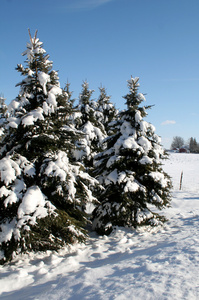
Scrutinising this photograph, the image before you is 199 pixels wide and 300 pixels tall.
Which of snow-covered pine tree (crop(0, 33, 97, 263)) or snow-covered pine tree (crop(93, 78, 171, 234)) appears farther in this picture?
snow-covered pine tree (crop(93, 78, 171, 234))

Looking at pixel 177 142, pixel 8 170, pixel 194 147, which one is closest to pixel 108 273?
pixel 8 170

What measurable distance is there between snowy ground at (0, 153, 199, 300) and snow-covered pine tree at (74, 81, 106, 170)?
5214mm

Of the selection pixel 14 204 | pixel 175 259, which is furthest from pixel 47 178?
pixel 175 259

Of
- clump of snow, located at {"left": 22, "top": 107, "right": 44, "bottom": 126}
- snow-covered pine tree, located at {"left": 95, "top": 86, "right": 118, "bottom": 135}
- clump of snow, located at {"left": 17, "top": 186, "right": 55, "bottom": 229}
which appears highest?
snow-covered pine tree, located at {"left": 95, "top": 86, "right": 118, "bottom": 135}

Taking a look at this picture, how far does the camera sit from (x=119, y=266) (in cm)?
540

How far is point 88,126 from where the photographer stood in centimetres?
1258

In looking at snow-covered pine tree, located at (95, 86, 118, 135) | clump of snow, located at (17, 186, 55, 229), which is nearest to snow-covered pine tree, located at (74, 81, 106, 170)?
snow-covered pine tree, located at (95, 86, 118, 135)

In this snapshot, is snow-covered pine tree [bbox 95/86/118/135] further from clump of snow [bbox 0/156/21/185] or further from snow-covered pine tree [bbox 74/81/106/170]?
clump of snow [bbox 0/156/21/185]

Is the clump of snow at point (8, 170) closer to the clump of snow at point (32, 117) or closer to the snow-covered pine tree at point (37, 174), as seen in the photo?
the snow-covered pine tree at point (37, 174)

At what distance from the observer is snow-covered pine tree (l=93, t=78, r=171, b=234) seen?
8.67 metres

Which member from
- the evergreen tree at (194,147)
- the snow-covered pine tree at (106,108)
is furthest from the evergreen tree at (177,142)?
the snow-covered pine tree at (106,108)

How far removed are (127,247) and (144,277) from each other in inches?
121

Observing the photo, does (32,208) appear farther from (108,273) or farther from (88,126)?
(88,126)

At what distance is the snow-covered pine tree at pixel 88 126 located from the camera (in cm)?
1227
